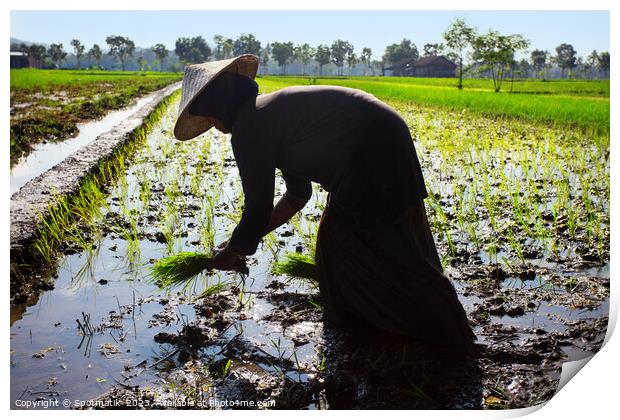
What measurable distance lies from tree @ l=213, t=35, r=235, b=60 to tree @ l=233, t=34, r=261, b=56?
43 mm

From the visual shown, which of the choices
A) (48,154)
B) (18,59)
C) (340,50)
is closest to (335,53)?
(340,50)

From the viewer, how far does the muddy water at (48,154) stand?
16.2 ft

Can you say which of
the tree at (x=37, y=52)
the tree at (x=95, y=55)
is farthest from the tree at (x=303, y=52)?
the tree at (x=37, y=52)

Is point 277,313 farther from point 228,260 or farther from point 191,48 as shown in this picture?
point 191,48

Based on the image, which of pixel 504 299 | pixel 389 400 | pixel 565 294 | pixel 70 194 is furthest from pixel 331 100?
pixel 70 194

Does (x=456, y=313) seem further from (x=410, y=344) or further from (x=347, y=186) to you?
(x=347, y=186)

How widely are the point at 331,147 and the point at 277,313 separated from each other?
2.73 ft

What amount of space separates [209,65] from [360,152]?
0.63 metres

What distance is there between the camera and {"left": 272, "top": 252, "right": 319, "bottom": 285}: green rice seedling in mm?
2709

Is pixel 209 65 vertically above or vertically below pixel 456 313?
above

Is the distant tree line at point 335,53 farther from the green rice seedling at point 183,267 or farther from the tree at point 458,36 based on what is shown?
the green rice seedling at point 183,267

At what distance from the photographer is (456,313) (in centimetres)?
207

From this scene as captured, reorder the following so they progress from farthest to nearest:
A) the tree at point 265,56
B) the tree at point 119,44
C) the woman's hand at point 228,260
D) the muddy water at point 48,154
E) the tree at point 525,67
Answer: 1. the tree at point 525,67
2. the muddy water at point 48,154
3. the tree at point 265,56
4. the tree at point 119,44
5. the woman's hand at point 228,260

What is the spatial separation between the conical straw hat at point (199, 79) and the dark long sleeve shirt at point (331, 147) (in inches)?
6.1
